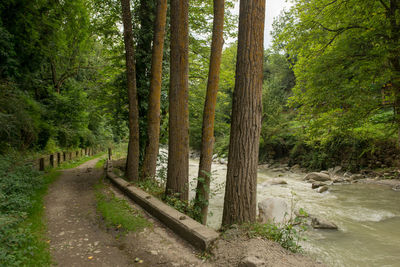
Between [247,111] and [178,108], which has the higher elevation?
[178,108]

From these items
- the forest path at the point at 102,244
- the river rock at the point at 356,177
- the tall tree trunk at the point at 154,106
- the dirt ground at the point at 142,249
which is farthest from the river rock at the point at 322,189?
the forest path at the point at 102,244

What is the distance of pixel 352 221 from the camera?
6.66 m

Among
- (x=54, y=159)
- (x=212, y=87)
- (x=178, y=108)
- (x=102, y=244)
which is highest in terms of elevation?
(x=212, y=87)

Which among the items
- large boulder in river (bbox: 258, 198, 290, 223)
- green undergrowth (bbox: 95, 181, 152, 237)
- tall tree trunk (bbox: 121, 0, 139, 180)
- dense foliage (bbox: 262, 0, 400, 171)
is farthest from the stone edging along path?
dense foliage (bbox: 262, 0, 400, 171)

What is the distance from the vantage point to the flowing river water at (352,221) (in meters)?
4.70

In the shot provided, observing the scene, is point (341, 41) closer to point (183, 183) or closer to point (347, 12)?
point (347, 12)

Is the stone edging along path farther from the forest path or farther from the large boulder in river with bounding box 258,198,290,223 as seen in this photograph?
the large boulder in river with bounding box 258,198,290,223

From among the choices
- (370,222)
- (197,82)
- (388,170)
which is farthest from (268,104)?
(370,222)

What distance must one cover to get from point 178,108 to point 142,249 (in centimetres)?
339

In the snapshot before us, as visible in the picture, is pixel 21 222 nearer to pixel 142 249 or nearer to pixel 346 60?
pixel 142 249

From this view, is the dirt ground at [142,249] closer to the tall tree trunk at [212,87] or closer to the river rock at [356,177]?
the tall tree trunk at [212,87]

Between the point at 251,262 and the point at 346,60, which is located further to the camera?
the point at 346,60

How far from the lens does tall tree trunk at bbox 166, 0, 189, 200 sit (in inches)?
217

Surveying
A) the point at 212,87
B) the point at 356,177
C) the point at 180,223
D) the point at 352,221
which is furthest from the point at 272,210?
the point at 356,177
